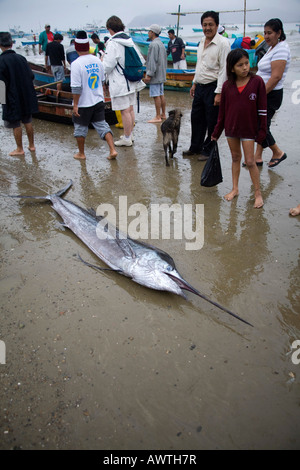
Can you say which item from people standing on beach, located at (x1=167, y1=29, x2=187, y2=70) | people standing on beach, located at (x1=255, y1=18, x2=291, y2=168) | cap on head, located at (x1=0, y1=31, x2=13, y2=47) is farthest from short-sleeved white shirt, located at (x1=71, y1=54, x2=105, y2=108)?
people standing on beach, located at (x1=167, y1=29, x2=187, y2=70)

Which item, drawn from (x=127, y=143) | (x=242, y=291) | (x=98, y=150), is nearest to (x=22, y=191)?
(x=98, y=150)

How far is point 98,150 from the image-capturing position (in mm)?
6812

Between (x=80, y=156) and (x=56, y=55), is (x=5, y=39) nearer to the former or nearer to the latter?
(x=80, y=156)

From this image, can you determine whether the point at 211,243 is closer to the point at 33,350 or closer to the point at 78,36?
the point at 33,350

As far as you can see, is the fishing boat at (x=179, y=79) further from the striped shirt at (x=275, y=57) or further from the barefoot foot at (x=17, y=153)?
the barefoot foot at (x=17, y=153)

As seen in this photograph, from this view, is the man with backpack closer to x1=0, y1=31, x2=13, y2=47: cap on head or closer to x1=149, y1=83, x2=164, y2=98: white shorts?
x1=149, y1=83, x2=164, y2=98: white shorts

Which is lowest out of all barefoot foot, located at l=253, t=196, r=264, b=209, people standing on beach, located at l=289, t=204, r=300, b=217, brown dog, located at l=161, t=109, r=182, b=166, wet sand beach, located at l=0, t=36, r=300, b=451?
wet sand beach, located at l=0, t=36, r=300, b=451

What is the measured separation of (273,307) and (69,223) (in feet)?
8.72

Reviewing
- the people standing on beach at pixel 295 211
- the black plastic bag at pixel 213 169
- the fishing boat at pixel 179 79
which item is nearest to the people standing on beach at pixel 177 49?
the fishing boat at pixel 179 79

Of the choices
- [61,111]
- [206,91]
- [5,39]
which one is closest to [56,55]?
[61,111]

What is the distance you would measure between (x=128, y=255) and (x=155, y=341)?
998mm

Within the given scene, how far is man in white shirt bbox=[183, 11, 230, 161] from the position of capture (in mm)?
4855

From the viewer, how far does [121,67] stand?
5887mm

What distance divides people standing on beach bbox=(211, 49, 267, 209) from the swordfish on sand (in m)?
2.02
